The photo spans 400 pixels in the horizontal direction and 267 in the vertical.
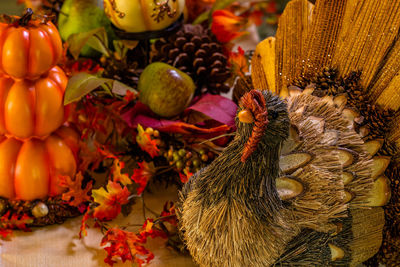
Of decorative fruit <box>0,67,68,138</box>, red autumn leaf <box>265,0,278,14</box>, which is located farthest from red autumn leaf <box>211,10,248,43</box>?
red autumn leaf <box>265,0,278,14</box>

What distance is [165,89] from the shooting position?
0.74 metres

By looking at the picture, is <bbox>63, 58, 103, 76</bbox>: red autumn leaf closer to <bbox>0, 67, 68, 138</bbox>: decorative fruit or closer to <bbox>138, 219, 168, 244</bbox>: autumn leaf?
<bbox>0, 67, 68, 138</bbox>: decorative fruit

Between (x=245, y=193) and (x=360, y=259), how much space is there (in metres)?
0.20

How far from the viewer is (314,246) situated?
56 cm

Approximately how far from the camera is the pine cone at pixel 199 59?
32.4 inches

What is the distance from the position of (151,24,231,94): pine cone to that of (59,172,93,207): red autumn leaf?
0.82 feet

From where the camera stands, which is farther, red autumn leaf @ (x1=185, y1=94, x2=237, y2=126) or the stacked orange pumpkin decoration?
red autumn leaf @ (x1=185, y1=94, x2=237, y2=126)

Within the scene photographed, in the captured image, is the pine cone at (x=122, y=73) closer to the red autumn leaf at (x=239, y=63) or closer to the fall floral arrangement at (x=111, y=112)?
the fall floral arrangement at (x=111, y=112)

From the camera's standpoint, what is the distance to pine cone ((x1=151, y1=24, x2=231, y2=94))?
823 mm

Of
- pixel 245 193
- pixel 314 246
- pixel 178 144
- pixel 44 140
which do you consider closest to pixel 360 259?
pixel 314 246

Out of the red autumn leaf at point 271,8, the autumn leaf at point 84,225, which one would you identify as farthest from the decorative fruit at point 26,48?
the red autumn leaf at point 271,8

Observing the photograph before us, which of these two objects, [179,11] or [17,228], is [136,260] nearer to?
[17,228]

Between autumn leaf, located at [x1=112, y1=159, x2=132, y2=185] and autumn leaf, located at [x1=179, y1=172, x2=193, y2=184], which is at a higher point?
autumn leaf, located at [x1=179, y1=172, x2=193, y2=184]

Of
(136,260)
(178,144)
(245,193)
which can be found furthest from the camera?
(178,144)
